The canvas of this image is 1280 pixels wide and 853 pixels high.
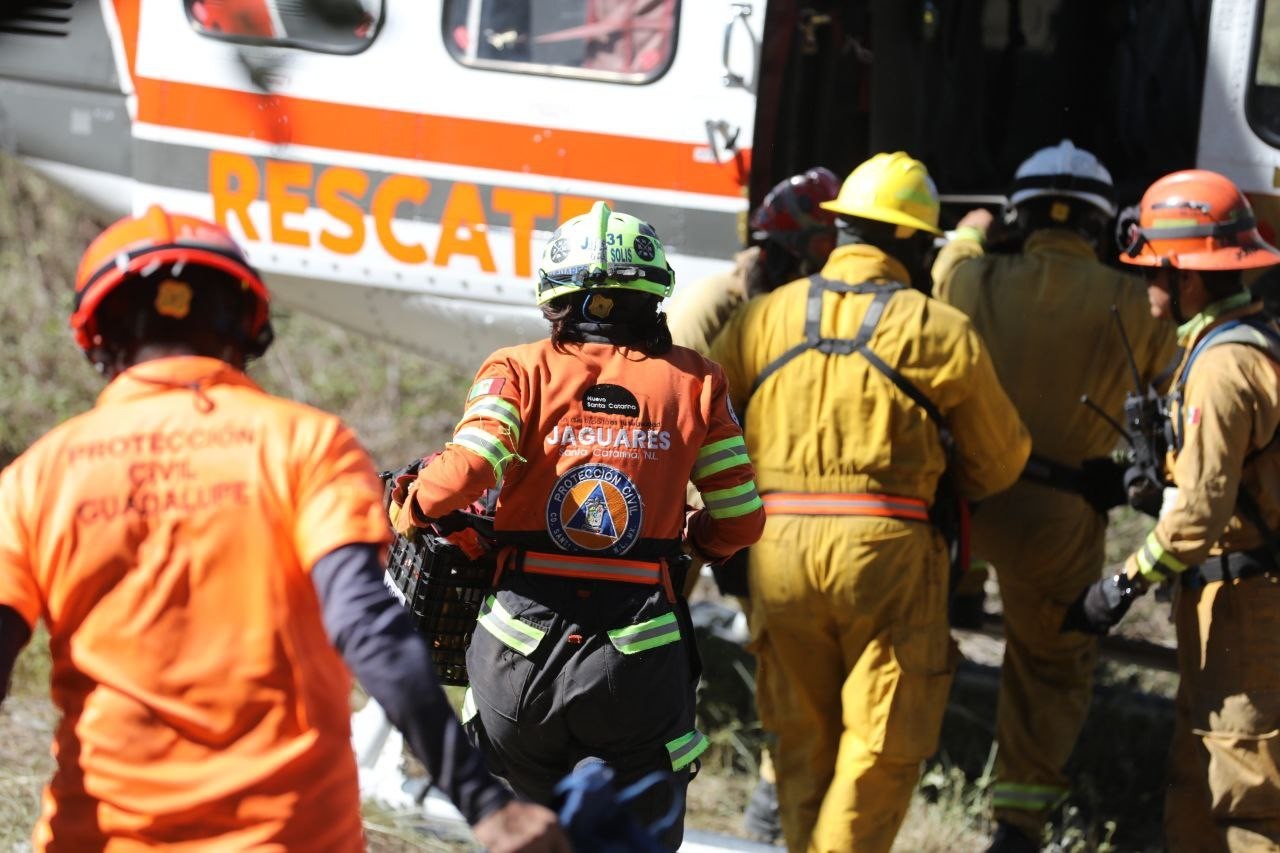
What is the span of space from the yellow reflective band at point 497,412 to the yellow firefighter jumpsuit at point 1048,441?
2.08m

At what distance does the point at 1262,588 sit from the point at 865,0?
3.11 m

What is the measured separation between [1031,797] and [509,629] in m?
2.18

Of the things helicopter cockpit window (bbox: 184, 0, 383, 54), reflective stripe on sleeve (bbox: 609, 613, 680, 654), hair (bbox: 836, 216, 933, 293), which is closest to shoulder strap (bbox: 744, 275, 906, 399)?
hair (bbox: 836, 216, 933, 293)

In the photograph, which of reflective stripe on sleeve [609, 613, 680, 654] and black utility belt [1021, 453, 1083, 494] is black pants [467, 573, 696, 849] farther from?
black utility belt [1021, 453, 1083, 494]

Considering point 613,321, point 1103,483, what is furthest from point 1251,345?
point 613,321

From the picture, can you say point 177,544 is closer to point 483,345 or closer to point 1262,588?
point 1262,588

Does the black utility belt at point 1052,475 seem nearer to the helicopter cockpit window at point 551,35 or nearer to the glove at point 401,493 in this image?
the helicopter cockpit window at point 551,35

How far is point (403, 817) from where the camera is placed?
Result: 4426 mm

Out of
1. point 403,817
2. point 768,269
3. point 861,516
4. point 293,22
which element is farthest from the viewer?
point 293,22

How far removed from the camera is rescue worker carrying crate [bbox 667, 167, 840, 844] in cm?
467

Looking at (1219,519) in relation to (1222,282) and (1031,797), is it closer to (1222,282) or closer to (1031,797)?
(1222,282)

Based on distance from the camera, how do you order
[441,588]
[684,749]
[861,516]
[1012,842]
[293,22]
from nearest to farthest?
1. [684,749]
2. [441,588]
3. [861,516]
4. [1012,842]
5. [293,22]

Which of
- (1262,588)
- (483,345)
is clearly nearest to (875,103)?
(483,345)

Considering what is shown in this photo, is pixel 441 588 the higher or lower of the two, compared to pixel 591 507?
lower
